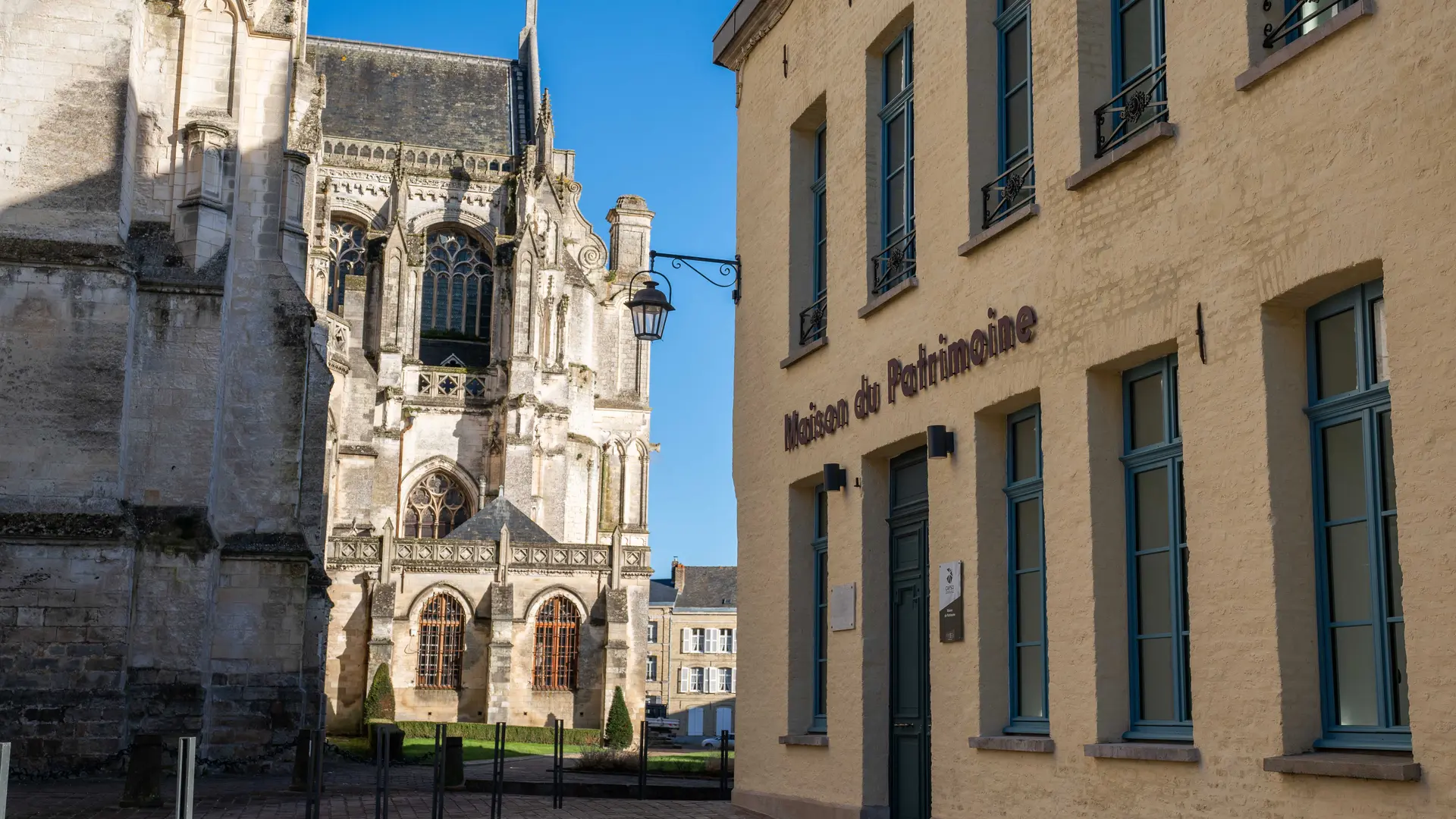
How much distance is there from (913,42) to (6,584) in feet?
37.9

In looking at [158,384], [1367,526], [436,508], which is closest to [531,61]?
[436,508]

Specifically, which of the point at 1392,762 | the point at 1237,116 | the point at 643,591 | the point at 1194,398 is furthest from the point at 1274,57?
the point at 643,591

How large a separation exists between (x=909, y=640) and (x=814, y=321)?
298cm

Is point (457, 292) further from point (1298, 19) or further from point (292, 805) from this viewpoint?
point (1298, 19)

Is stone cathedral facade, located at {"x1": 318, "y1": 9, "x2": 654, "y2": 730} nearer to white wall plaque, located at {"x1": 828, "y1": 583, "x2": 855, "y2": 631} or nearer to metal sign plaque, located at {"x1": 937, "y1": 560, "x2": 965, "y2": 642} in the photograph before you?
white wall plaque, located at {"x1": 828, "y1": 583, "x2": 855, "y2": 631}

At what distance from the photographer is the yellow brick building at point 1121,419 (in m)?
5.59

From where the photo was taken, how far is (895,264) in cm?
1045

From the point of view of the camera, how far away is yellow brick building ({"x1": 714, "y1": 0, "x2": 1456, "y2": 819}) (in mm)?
5590

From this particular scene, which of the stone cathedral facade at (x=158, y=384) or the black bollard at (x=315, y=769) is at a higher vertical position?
the stone cathedral facade at (x=158, y=384)

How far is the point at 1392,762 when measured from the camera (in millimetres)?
5344

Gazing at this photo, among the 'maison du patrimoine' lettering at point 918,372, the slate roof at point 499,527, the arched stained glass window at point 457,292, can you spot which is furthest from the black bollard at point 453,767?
the arched stained glass window at point 457,292

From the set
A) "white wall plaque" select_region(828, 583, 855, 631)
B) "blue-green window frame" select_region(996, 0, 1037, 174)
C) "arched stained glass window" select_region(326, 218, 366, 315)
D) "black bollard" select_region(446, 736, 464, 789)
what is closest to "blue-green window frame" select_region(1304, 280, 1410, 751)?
"blue-green window frame" select_region(996, 0, 1037, 174)

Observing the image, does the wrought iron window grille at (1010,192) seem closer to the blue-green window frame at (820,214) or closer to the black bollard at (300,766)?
the blue-green window frame at (820,214)

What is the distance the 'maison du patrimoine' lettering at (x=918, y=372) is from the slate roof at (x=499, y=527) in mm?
29227
